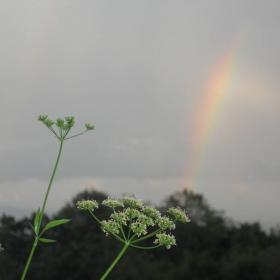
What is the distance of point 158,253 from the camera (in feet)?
197

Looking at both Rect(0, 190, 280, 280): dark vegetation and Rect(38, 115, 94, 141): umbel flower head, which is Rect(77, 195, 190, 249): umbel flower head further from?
Rect(0, 190, 280, 280): dark vegetation

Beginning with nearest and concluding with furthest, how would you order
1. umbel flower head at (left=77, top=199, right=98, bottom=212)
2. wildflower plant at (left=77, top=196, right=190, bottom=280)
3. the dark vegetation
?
1. wildflower plant at (left=77, top=196, right=190, bottom=280)
2. umbel flower head at (left=77, top=199, right=98, bottom=212)
3. the dark vegetation

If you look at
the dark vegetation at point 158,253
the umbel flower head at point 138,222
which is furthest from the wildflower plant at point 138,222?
the dark vegetation at point 158,253

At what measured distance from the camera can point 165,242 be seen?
4.66 meters

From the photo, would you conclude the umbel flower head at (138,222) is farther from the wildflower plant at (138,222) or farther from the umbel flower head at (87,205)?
the umbel flower head at (87,205)

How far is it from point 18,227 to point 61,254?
20.0ft

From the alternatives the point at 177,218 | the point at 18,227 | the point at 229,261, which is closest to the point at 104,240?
the point at 18,227

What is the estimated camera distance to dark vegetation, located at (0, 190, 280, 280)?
170 feet

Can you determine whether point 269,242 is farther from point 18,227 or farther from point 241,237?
point 18,227

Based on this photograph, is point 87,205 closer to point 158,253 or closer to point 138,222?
point 138,222

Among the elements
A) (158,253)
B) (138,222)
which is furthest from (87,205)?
(158,253)

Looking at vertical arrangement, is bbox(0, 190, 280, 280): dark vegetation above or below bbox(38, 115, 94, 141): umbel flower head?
above

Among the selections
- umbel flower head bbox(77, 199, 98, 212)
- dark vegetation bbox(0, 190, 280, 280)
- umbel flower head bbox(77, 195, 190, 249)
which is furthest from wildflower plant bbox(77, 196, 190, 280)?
dark vegetation bbox(0, 190, 280, 280)

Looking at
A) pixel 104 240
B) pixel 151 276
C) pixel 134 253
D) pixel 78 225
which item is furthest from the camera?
pixel 78 225
